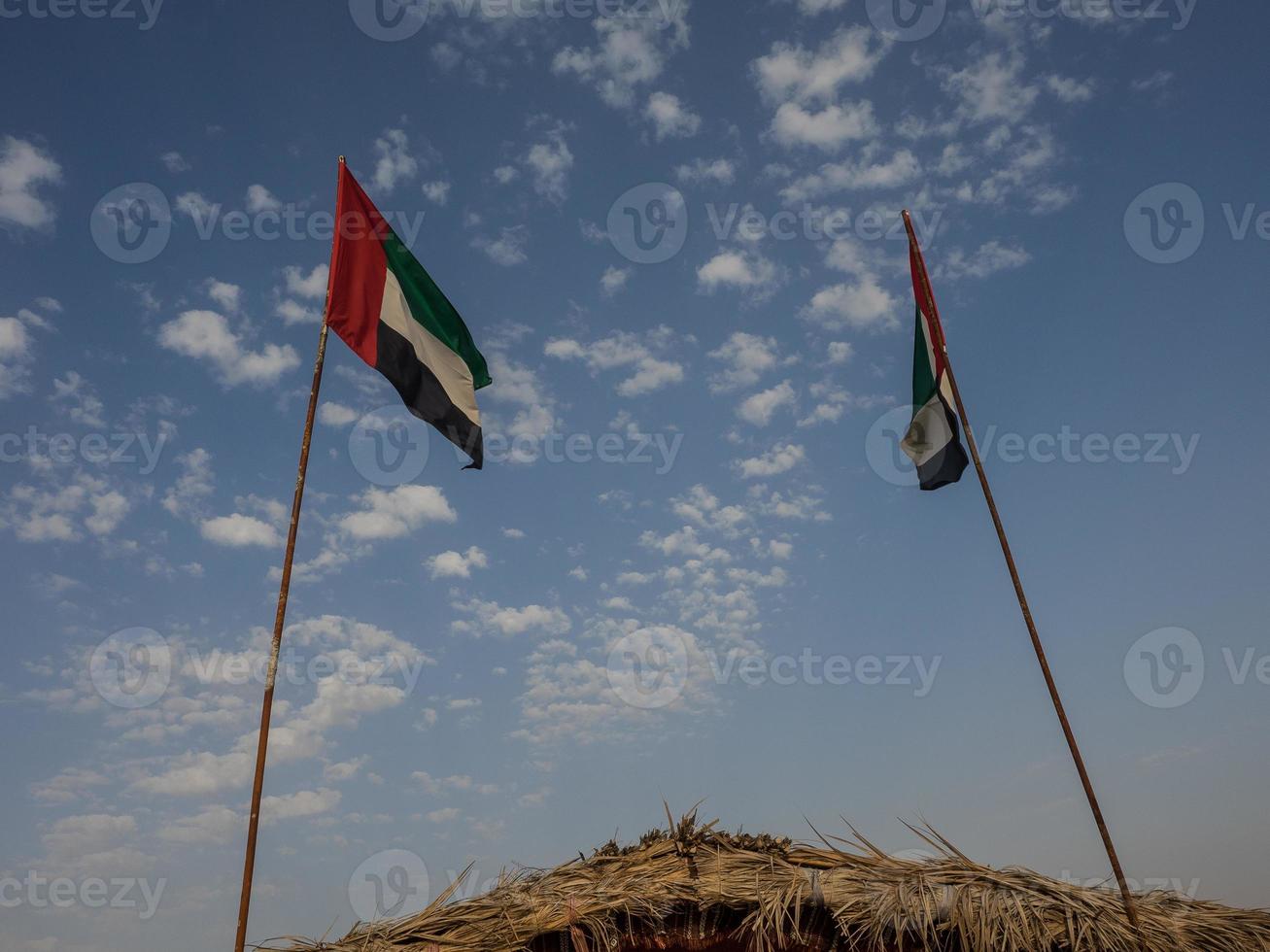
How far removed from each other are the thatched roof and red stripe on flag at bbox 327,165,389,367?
4.70m

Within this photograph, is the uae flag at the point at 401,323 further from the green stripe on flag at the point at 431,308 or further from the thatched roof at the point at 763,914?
the thatched roof at the point at 763,914

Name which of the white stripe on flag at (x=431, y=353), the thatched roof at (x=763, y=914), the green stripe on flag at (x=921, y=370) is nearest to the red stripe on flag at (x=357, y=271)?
the white stripe on flag at (x=431, y=353)

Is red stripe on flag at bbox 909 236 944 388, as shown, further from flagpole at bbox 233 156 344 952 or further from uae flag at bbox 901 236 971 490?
flagpole at bbox 233 156 344 952

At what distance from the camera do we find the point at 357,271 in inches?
307

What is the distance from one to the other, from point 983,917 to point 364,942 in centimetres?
328

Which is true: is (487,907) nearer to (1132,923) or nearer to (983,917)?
(983,917)

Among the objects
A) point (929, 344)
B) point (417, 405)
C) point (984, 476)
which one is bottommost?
point (984, 476)

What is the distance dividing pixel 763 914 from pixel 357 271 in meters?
6.07

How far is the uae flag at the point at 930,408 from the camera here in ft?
29.4

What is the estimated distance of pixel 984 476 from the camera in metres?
7.91

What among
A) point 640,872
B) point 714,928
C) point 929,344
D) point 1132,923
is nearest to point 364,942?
point 640,872

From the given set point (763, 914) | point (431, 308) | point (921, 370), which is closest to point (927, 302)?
point (921, 370)

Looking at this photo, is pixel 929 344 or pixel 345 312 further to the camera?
pixel 929 344

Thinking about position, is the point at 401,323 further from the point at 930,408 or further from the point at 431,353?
the point at 930,408
